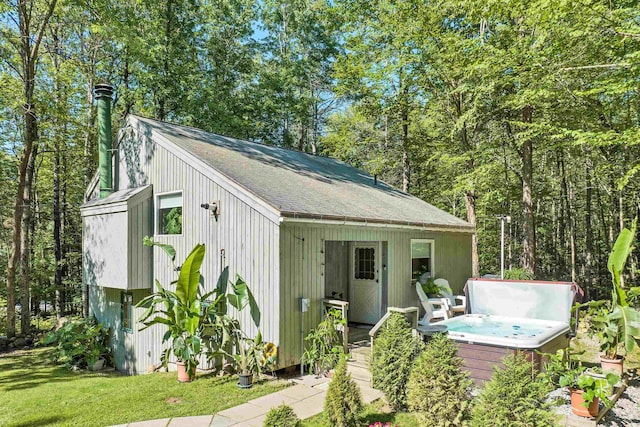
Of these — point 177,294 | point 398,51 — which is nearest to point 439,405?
point 177,294

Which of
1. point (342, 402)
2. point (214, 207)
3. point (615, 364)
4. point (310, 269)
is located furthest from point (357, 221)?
point (615, 364)

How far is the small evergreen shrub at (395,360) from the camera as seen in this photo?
584cm

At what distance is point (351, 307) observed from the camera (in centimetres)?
1118

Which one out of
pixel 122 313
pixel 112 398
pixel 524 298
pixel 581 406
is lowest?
pixel 112 398

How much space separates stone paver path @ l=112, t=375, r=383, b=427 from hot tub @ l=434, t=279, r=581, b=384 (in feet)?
6.34

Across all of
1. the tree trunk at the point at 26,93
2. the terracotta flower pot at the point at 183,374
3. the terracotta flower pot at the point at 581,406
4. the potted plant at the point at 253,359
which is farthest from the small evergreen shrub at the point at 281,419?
the tree trunk at the point at 26,93

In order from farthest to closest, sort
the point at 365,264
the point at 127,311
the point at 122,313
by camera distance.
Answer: the point at 365,264 → the point at 122,313 → the point at 127,311

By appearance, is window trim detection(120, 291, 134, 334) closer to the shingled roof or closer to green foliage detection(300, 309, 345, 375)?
the shingled roof

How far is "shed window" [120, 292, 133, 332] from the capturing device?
1054 cm

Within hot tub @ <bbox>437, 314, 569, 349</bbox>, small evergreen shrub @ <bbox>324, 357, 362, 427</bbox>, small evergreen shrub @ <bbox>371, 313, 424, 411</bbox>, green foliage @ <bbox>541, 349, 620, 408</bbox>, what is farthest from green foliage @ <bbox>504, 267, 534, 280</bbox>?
small evergreen shrub @ <bbox>324, 357, 362, 427</bbox>

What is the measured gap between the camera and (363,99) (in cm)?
1944

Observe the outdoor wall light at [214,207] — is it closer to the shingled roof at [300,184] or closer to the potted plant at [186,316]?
the shingled roof at [300,184]

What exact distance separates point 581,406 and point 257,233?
18.6 ft

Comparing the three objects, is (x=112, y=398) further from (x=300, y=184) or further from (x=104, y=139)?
(x=104, y=139)
